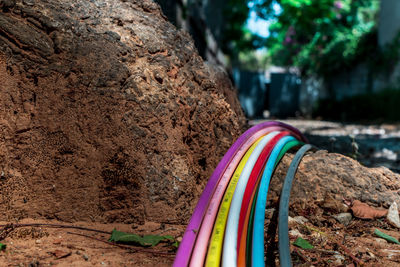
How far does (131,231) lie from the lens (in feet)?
5.91

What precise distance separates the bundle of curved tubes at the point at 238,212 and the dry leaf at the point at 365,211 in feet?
1.46

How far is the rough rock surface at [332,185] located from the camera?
2256 mm

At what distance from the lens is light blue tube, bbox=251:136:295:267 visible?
53.2 inches

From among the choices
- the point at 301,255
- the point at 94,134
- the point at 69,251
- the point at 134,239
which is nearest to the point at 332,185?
the point at 301,255

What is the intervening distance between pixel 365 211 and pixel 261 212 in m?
0.91

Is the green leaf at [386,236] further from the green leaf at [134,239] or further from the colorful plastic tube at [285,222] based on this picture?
the green leaf at [134,239]

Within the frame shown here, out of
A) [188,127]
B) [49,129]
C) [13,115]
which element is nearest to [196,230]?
[188,127]

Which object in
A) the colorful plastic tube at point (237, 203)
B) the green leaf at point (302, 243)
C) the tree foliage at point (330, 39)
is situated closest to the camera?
the colorful plastic tube at point (237, 203)

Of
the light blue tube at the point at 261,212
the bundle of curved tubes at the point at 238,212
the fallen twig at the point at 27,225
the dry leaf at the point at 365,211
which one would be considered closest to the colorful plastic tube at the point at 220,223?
the bundle of curved tubes at the point at 238,212

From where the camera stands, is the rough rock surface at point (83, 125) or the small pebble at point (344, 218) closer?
the rough rock surface at point (83, 125)

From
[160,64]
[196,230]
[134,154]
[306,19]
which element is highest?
[306,19]

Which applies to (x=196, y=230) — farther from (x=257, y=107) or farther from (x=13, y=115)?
(x=257, y=107)

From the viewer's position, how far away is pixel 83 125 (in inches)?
74.8

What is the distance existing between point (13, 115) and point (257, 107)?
10.2 metres
